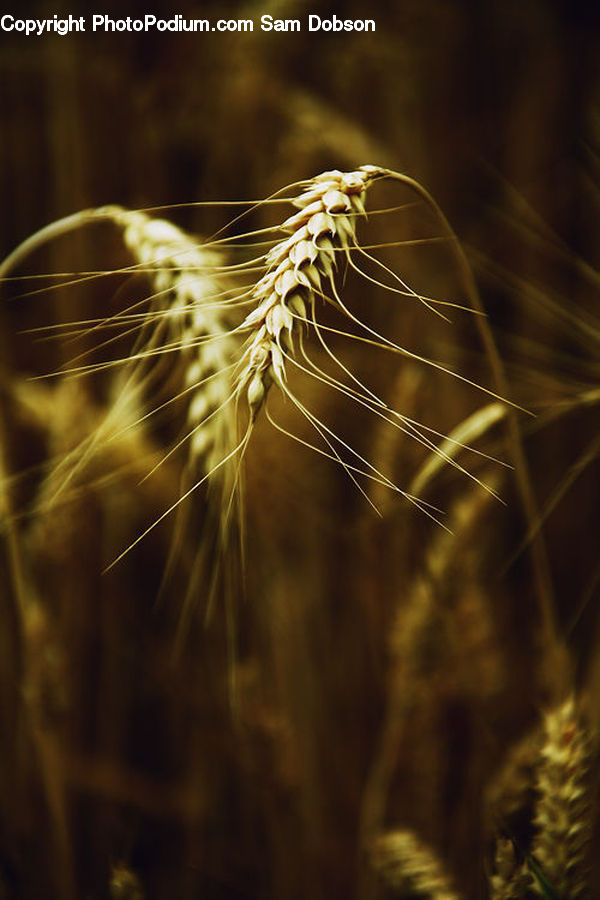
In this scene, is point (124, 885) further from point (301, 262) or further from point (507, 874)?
point (301, 262)

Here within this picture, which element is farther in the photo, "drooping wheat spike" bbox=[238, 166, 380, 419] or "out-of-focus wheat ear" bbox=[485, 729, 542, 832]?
"out-of-focus wheat ear" bbox=[485, 729, 542, 832]

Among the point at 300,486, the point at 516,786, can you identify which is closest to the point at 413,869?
the point at 516,786

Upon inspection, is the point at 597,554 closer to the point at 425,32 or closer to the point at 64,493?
the point at 64,493

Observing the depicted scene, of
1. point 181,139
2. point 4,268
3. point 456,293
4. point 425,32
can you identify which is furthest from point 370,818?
point 425,32

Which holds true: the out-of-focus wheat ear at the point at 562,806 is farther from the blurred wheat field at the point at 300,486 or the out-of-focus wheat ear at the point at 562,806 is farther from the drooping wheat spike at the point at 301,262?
the drooping wheat spike at the point at 301,262

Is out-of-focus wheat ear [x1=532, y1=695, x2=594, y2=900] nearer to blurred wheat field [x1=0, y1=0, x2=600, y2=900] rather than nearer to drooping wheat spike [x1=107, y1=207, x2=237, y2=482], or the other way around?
blurred wheat field [x1=0, y1=0, x2=600, y2=900]

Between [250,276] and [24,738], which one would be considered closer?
[24,738]

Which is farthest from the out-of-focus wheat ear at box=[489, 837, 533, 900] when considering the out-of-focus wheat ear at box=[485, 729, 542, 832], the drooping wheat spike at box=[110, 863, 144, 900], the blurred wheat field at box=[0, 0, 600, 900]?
the drooping wheat spike at box=[110, 863, 144, 900]
